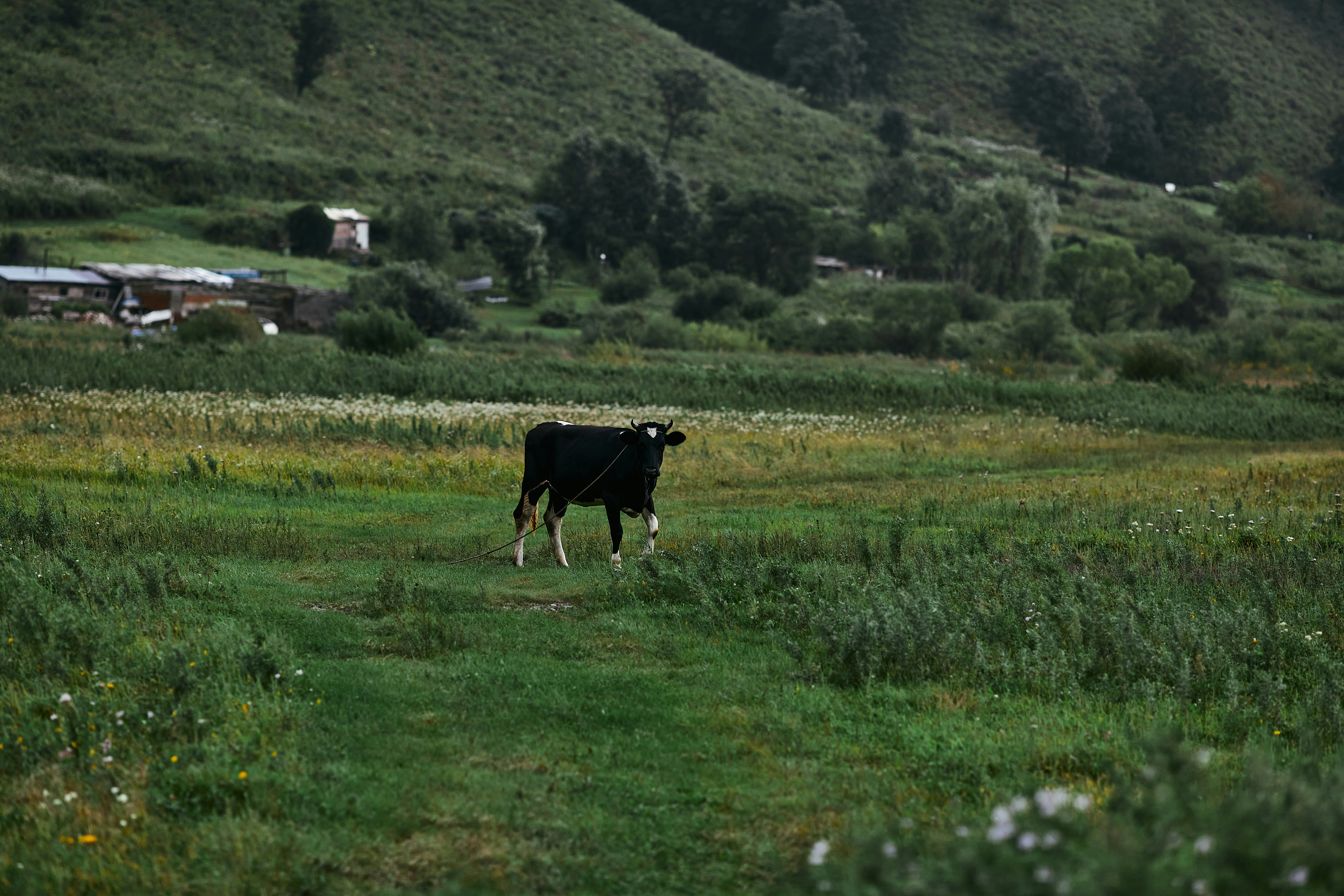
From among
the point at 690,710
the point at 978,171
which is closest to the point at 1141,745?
the point at 690,710

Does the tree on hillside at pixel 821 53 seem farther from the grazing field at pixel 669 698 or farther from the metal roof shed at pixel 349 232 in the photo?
the grazing field at pixel 669 698

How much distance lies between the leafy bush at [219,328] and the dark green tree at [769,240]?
48.1 meters

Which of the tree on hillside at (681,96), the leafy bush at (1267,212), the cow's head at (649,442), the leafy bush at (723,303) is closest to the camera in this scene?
the cow's head at (649,442)

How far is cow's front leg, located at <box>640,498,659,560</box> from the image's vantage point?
15820 mm

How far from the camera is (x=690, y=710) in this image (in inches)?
392

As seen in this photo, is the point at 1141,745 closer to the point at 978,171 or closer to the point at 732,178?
the point at 732,178

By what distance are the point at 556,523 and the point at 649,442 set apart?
6.10ft

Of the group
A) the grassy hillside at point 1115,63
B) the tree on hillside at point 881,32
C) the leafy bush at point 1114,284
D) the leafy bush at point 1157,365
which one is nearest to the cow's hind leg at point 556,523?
the leafy bush at point 1157,365

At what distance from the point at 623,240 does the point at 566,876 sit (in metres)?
92.5

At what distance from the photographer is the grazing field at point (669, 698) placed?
271 inches

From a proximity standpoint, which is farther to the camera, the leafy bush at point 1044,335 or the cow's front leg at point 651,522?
the leafy bush at point 1044,335

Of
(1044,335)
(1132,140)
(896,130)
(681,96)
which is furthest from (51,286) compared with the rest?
(1132,140)

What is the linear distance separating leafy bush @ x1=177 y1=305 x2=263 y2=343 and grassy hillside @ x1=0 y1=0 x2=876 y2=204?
42068 millimetres

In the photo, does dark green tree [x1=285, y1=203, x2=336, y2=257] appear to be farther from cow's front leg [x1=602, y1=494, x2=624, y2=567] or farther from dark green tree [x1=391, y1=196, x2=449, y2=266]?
cow's front leg [x1=602, y1=494, x2=624, y2=567]
